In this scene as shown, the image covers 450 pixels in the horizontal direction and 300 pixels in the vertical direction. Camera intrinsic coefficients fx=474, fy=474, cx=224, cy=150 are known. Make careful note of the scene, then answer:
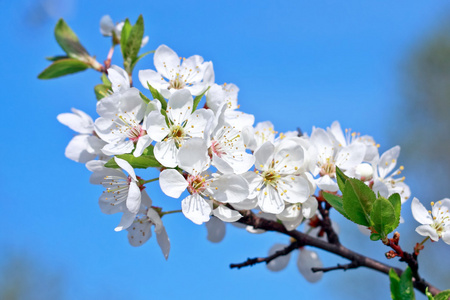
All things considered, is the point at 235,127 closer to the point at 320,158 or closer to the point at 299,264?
the point at 320,158

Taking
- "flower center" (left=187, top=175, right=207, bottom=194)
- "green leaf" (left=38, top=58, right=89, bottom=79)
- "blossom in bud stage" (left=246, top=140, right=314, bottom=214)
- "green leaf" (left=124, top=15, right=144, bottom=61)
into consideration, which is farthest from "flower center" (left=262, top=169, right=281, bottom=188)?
"green leaf" (left=38, top=58, right=89, bottom=79)

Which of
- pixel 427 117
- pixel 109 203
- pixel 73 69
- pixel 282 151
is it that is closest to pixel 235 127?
pixel 282 151

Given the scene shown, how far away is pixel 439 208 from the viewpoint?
1.64 meters

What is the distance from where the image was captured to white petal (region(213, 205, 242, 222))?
1.46 meters

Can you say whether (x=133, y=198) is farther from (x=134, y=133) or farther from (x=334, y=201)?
(x=334, y=201)

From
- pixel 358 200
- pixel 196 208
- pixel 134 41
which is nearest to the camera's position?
pixel 358 200

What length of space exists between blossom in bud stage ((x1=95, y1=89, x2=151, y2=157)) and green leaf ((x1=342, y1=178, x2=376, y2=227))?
0.67m

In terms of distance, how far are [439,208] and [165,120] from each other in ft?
3.24

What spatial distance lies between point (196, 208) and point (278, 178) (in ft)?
1.04

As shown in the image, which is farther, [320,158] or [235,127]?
[320,158]

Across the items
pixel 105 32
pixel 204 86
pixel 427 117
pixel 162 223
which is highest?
pixel 427 117

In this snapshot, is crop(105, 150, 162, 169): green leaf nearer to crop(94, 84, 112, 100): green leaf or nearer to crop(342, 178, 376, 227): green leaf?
crop(94, 84, 112, 100): green leaf

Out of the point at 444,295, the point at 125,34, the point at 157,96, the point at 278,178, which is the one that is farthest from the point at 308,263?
the point at 125,34

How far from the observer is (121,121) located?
1.63 meters
